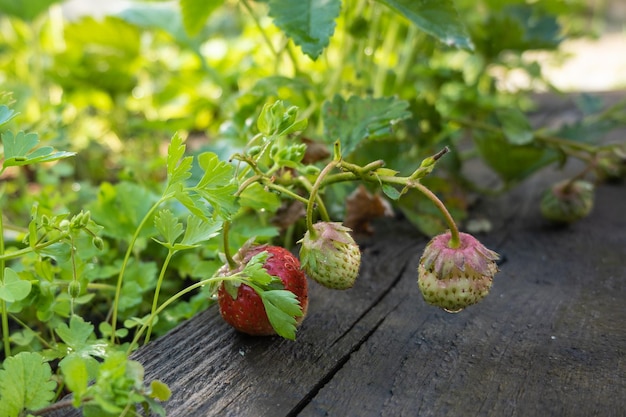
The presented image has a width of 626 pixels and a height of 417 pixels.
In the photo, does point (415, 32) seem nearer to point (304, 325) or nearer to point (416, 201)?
point (416, 201)

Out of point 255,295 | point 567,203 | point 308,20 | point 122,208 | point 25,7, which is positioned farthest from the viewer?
point 25,7

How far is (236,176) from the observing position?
37.0 inches

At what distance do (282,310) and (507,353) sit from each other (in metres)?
0.33

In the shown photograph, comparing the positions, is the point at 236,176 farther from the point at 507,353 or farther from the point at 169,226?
the point at 507,353

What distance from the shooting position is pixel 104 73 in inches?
88.7

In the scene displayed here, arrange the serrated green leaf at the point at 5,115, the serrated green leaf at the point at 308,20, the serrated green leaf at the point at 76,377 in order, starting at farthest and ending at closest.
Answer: the serrated green leaf at the point at 308,20 < the serrated green leaf at the point at 5,115 < the serrated green leaf at the point at 76,377

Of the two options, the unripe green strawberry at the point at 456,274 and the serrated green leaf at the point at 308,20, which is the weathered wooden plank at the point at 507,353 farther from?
the serrated green leaf at the point at 308,20

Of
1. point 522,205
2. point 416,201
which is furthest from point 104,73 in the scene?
point 522,205

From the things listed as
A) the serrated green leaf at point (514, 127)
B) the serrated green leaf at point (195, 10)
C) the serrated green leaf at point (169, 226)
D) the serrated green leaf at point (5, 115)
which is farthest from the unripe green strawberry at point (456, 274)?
the serrated green leaf at point (195, 10)

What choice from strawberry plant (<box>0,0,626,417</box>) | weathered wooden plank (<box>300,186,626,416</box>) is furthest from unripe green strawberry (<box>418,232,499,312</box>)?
weathered wooden plank (<box>300,186,626,416</box>)

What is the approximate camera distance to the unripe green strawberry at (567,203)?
143cm

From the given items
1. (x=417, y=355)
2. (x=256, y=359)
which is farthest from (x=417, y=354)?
(x=256, y=359)

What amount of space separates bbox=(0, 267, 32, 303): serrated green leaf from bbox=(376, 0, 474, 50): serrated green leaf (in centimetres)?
81

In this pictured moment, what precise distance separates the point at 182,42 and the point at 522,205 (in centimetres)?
108
